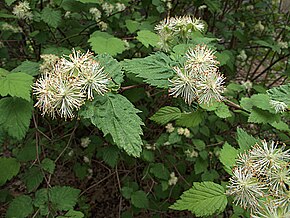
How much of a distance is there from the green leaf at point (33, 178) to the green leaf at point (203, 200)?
107cm

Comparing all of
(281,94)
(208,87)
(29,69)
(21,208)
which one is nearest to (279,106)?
(281,94)

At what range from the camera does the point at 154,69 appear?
1393 mm

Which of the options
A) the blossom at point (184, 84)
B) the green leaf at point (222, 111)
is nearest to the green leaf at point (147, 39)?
the green leaf at point (222, 111)

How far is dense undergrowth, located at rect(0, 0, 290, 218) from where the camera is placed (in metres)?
1.18

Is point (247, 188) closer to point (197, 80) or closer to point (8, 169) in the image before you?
point (197, 80)

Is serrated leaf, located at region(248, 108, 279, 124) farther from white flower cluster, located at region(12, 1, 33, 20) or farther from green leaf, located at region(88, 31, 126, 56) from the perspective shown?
white flower cluster, located at region(12, 1, 33, 20)

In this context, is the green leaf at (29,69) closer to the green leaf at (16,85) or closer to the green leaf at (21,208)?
the green leaf at (16,85)

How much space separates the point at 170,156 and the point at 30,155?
1065 millimetres

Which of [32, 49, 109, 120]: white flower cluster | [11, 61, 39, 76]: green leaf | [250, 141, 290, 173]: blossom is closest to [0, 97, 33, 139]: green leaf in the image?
[11, 61, 39, 76]: green leaf

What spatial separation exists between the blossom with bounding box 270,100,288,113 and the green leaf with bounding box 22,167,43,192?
146 centimetres

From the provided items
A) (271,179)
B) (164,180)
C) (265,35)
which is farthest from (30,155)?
(265,35)

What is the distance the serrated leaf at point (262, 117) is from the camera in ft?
5.34

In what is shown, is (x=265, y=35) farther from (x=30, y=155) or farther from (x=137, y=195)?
(x=30, y=155)

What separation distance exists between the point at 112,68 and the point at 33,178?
1.19 meters
